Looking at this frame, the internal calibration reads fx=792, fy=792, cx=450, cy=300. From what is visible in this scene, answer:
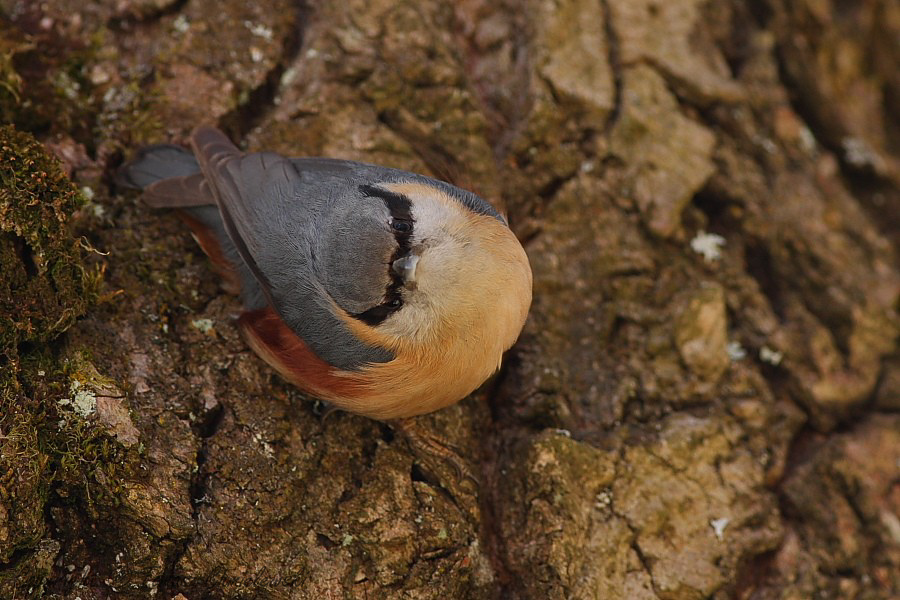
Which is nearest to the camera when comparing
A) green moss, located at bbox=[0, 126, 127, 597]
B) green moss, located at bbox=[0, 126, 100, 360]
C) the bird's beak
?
green moss, located at bbox=[0, 126, 127, 597]

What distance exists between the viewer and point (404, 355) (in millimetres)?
2684

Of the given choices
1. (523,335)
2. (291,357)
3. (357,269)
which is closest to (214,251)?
(291,357)

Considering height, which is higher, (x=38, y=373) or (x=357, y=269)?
(x=357, y=269)

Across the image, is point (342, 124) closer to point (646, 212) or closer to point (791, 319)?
point (646, 212)

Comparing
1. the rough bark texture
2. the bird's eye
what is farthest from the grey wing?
the bird's eye

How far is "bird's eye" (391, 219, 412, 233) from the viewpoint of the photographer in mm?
2668

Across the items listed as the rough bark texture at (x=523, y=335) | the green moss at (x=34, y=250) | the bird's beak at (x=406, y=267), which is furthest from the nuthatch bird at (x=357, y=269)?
the green moss at (x=34, y=250)

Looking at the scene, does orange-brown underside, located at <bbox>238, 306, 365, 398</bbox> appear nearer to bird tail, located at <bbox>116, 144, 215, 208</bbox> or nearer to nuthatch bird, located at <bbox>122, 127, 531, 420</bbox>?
nuthatch bird, located at <bbox>122, 127, 531, 420</bbox>

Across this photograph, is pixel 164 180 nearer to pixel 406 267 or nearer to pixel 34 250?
pixel 34 250

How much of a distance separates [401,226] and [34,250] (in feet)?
3.83

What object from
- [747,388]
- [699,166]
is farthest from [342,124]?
[747,388]

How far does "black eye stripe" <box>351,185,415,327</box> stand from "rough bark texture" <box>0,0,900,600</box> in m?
0.45

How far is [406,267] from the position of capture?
2.57m

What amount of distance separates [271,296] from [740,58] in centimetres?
288
